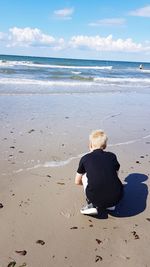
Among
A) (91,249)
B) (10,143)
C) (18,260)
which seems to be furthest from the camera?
(10,143)

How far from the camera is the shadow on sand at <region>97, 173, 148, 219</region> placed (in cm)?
427

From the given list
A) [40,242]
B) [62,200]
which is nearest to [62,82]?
[62,200]

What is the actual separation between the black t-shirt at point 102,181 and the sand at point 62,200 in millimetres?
205

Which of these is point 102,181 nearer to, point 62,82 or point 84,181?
point 84,181

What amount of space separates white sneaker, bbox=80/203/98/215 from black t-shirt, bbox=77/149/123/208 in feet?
0.20

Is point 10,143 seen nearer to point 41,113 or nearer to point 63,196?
point 63,196

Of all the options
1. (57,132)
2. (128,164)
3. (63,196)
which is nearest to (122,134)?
(57,132)

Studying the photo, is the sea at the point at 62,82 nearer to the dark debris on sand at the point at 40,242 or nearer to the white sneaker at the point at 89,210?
the white sneaker at the point at 89,210

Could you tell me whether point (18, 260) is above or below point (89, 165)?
below

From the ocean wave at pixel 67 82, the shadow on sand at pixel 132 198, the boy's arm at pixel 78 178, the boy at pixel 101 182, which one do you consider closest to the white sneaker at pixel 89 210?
the boy at pixel 101 182

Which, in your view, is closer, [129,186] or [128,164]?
[129,186]

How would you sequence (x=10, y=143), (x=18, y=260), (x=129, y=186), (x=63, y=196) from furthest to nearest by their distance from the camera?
(x=10, y=143) < (x=129, y=186) < (x=63, y=196) < (x=18, y=260)

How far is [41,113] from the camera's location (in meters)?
9.82

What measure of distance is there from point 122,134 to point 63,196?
3654 mm
